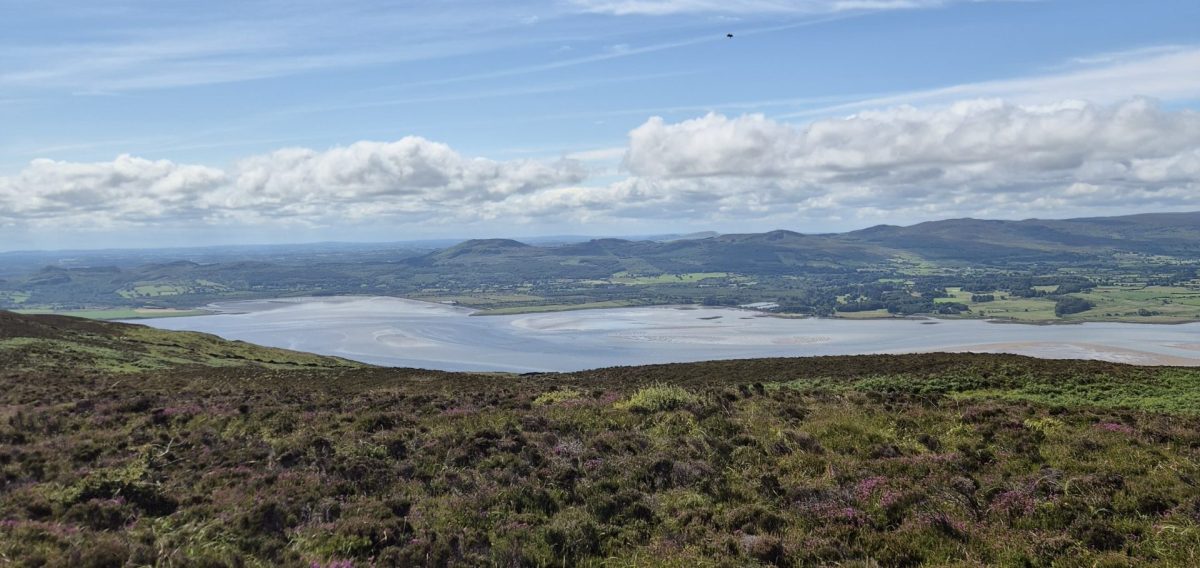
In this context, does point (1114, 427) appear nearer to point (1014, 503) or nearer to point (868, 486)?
point (1014, 503)

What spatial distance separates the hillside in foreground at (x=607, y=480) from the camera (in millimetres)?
11445

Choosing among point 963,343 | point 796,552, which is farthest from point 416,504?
point 963,343

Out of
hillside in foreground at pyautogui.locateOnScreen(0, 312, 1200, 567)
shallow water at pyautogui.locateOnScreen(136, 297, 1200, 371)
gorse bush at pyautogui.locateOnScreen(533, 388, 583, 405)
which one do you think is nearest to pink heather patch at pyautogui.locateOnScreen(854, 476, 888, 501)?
hillside in foreground at pyautogui.locateOnScreen(0, 312, 1200, 567)

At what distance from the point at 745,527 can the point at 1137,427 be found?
11.9 metres

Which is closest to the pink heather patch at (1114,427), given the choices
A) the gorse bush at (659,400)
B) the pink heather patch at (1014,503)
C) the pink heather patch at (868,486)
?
the pink heather patch at (1014,503)

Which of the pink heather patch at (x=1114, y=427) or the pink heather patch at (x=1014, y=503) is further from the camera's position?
the pink heather patch at (x=1114, y=427)

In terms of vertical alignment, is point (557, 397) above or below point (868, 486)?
below

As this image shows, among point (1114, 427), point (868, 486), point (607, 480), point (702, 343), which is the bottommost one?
point (702, 343)

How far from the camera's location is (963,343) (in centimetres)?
14800

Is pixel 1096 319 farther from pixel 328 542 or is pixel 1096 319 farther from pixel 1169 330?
pixel 328 542

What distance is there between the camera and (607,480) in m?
15.0

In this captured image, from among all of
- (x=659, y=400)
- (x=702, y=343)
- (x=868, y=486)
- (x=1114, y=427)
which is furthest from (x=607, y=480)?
(x=702, y=343)

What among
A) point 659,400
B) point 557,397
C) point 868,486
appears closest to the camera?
point 868,486

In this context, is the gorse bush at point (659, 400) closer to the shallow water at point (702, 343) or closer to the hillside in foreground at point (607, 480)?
the hillside in foreground at point (607, 480)
